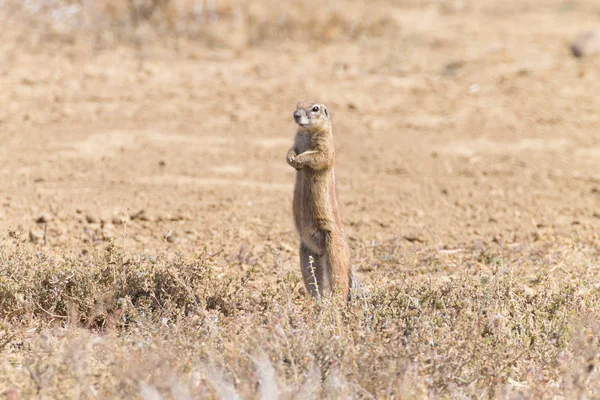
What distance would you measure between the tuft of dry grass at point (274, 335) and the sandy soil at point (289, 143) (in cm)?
40

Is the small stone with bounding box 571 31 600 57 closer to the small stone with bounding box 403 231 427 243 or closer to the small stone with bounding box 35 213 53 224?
the small stone with bounding box 403 231 427 243

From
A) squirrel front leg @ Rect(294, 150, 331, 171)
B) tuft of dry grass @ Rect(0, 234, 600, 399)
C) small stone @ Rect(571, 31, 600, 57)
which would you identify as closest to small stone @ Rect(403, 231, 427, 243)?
tuft of dry grass @ Rect(0, 234, 600, 399)

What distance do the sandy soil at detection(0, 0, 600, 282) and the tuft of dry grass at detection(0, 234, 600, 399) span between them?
15.6 inches

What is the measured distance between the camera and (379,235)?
697 cm

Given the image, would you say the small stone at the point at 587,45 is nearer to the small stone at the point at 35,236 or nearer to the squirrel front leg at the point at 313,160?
the squirrel front leg at the point at 313,160

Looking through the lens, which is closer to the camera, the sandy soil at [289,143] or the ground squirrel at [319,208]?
the ground squirrel at [319,208]

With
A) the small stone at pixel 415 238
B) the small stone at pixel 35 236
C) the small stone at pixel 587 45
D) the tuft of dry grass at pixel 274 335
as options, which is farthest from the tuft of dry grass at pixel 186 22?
the tuft of dry grass at pixel 274 335

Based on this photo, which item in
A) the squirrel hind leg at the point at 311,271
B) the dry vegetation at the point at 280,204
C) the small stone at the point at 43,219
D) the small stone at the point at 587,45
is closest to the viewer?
the dry vegetation at the point at 280,204

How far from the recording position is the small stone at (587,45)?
1262 cm

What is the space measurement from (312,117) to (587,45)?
28.8 feet

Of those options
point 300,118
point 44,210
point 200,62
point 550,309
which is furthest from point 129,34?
point 550,309

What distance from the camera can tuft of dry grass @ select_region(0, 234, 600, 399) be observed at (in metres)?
4.12

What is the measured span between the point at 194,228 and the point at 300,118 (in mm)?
2125

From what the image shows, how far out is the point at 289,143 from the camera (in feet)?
30.1
